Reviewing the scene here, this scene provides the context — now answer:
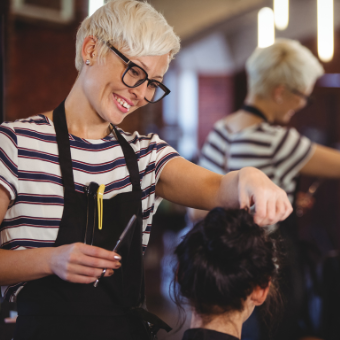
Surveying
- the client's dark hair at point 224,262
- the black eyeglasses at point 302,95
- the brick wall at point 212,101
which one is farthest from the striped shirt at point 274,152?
the brick wall at point 212,101

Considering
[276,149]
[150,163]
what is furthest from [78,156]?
[276,149]

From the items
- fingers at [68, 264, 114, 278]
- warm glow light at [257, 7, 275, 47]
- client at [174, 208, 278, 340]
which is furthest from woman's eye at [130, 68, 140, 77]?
warm glow light at [257, 7, 275, 47]

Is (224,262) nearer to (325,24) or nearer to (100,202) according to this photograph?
(100,202)

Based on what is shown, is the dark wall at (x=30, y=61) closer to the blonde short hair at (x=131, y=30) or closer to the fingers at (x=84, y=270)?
the blonde short hair at (x=131, y=30)

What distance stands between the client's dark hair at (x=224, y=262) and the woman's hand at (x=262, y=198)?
0.06m

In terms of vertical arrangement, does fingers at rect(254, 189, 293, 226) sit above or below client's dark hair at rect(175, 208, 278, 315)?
above

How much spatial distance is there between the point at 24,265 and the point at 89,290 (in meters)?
0.20

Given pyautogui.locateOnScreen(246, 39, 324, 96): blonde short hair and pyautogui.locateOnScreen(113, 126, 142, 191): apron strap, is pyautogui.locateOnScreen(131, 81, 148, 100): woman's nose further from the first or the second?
pyautogui.locateOnScreen(246, 39, 324, 96): blonde short hair

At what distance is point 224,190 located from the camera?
1.16 m

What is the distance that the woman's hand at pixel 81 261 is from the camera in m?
0.94

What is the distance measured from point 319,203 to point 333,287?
2.82 metres

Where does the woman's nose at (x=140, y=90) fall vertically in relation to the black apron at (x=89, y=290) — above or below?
above

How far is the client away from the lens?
108 centimetres

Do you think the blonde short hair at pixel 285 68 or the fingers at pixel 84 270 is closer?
the fingers at pixel 84 270
